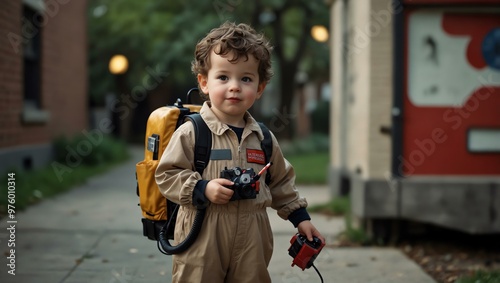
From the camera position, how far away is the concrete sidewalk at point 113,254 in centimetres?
518

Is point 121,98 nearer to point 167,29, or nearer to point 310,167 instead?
point 167,29

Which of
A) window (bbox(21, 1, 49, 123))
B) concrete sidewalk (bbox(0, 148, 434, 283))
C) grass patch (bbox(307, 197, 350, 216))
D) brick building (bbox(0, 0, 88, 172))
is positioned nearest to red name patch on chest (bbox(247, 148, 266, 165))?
concrete sidewalk (bbox(0, 148, 434, 283))

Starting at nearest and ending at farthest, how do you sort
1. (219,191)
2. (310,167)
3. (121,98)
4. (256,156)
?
(219,191) → (256,156) → (310,167) → (121,98)

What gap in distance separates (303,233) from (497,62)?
3912 millimetres

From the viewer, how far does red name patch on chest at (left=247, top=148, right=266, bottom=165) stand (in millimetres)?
3186

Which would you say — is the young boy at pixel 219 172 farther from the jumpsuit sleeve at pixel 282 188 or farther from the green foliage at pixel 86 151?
the green foliage at pixel 86 151

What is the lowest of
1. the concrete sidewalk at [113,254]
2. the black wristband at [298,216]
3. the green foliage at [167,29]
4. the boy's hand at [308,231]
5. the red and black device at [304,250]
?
the concrete sidewalk at [113,254]

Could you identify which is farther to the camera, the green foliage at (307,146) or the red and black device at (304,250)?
the green foliage at (307,146)

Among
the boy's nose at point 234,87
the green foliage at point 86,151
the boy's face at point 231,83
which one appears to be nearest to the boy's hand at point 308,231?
the boy's face at point 231,83

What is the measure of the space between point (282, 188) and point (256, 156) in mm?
303

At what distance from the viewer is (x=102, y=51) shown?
26.7 m

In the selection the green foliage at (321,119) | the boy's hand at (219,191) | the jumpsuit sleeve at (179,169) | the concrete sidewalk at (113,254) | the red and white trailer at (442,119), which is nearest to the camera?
the boy's hand at (219,191)

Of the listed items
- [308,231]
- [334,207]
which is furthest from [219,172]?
[334,207]

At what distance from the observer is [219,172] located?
10.3ft
